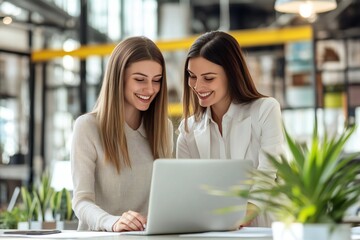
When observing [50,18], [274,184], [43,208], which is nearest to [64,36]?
[50,18]

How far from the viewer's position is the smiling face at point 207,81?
11.2ft

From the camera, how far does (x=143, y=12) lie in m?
10.9

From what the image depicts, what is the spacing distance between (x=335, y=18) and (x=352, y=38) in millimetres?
315

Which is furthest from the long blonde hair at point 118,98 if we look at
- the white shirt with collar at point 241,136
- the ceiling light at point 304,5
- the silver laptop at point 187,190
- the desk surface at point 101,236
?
the ceiling light at point 304,5

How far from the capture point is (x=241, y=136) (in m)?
3.45

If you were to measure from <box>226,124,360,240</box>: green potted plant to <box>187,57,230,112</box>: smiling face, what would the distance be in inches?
50.0

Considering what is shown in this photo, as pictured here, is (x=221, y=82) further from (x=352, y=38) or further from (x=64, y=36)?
(x=64, y=36)

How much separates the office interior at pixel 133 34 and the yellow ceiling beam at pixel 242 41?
0.01 m

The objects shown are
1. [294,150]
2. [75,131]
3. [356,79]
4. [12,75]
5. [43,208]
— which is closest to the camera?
[294,150]

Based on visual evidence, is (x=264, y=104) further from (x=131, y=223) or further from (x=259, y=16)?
(x=259, y=16)

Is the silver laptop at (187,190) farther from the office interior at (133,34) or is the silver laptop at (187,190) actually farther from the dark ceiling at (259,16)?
the dark ceiling at (259,16)

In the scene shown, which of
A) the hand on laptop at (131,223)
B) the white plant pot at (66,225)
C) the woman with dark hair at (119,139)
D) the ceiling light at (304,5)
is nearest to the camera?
the hand on laptop at (131,223)

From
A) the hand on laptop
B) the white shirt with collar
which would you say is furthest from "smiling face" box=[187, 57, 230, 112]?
the hand on laptop

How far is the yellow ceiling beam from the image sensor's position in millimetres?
9531
